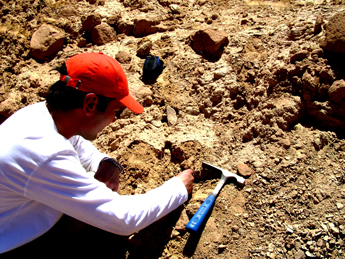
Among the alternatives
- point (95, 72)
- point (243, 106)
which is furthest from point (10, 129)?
point (243, 106)

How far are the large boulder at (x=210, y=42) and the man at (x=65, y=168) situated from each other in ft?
4.40

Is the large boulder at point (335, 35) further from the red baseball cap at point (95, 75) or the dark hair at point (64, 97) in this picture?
the dark hair at point (64, 97)

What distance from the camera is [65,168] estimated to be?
1266 millimetres

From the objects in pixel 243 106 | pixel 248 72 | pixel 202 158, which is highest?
pixel 248 72

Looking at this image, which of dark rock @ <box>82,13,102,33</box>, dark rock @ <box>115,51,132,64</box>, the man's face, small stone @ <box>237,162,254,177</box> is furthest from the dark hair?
dark rock @ <box>82,13,102,33</box>

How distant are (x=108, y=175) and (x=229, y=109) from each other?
1.19 metres

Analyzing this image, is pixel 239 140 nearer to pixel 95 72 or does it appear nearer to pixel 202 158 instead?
pixel 202 158

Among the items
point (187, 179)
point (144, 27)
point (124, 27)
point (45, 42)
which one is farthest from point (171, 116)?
point (45, 42)

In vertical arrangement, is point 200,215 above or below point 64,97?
below

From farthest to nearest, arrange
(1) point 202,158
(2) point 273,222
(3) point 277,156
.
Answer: (1) point 202,158
(3) point 277,156
(2) point 273,222

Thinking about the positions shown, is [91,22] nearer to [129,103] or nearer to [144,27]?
[144,27]

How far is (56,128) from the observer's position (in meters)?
1.46

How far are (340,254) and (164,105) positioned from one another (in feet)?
5.73

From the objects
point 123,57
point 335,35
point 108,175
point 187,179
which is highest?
point 335,35
